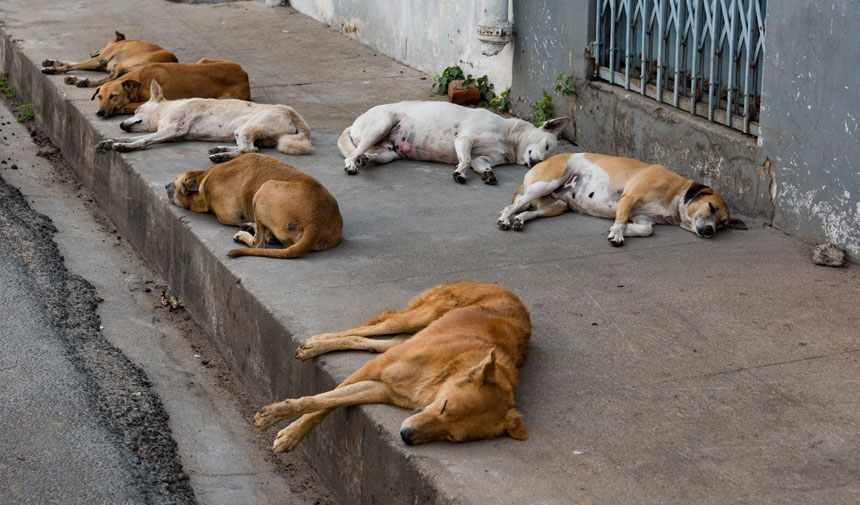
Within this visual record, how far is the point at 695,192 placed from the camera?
6484 mm

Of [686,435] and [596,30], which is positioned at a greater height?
[596,30]

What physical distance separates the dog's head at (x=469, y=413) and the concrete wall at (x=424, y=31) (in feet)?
19.7

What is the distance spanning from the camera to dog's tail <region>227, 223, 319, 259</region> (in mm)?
5938

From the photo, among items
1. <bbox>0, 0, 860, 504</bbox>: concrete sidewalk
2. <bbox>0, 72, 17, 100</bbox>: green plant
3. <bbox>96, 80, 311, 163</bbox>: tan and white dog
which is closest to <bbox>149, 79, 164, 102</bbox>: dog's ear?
<bbox>96, 80, 311, 163</bbox>: tan and white dog

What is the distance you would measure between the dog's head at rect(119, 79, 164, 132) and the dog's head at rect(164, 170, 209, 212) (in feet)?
6.44

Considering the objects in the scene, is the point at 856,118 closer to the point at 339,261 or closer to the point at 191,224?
the point at 339,261

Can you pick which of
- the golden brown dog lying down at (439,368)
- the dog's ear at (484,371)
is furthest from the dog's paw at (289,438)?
the dog's ear at (484,371)

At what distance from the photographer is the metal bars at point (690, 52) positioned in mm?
6730

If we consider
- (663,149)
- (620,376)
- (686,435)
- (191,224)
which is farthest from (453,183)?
(686,435)

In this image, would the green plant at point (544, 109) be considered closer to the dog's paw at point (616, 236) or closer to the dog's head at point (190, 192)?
the dog's paw at point (616, 236)

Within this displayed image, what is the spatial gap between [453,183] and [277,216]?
77.1 inches

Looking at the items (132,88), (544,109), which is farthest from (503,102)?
(132,88)

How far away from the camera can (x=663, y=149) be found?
750cm

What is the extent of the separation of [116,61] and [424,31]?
123 inches
